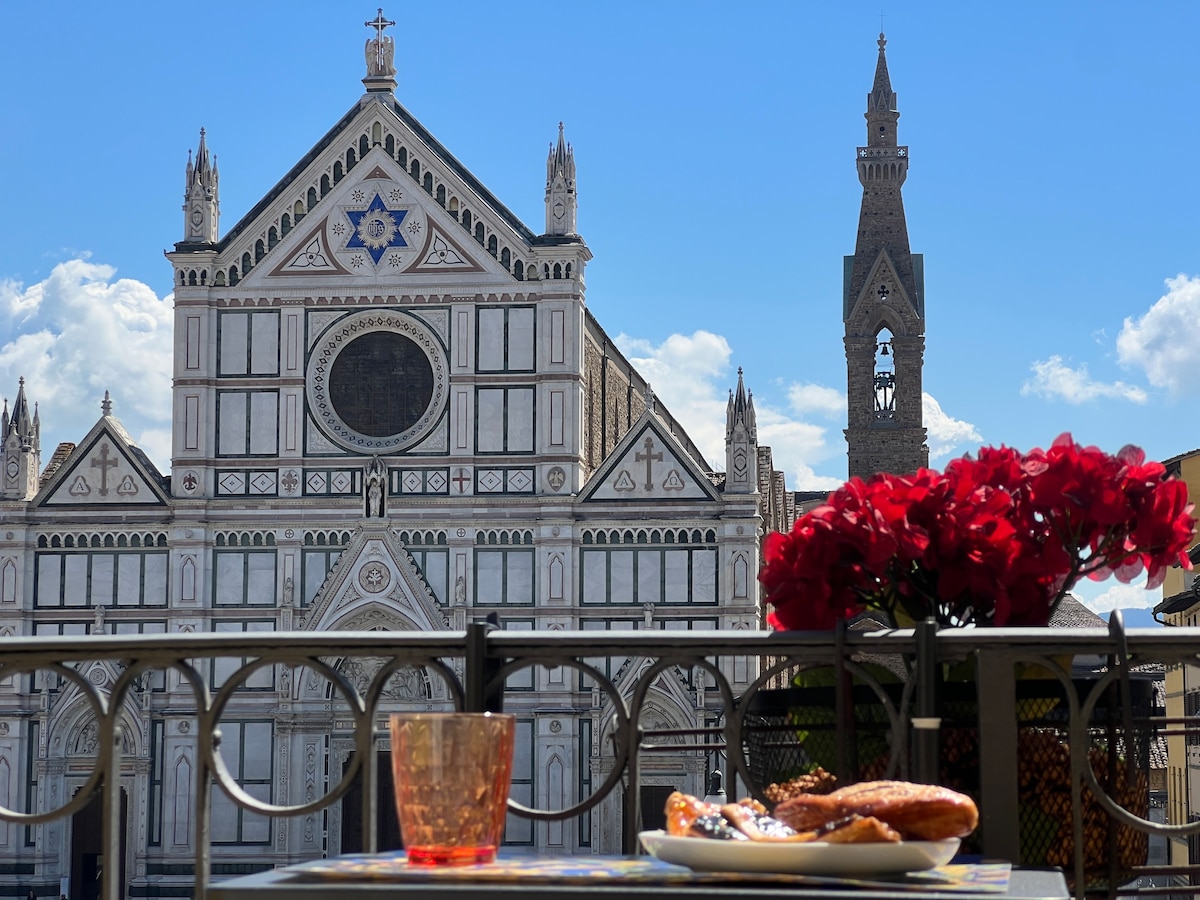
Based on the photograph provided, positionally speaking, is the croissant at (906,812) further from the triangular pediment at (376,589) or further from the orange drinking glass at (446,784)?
the triangular pediment at (376,589)

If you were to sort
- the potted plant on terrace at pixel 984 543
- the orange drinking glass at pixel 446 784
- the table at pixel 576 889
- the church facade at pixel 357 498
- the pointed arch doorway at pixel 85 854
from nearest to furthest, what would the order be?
the table at pixel 576 889 → the orange drinking glass at pixel 446 784 → the potted plant on terrace at pixel 984 543 → the pointed arch doorway at pixel 85 854 → the church facade at pixel 357 498

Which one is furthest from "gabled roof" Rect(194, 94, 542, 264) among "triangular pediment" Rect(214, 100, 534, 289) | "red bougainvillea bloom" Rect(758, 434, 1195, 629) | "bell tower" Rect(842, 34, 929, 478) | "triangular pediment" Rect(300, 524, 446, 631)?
"red bougainvillea bloom" Rect(758, 434, 1195, 629)

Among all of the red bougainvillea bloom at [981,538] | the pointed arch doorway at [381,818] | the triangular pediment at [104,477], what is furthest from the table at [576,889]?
the triangular pediment at [104,477]

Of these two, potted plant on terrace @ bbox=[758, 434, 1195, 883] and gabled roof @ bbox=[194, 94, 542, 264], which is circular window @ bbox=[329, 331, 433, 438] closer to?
gabled roof @ bbox=[194, 94, 542, 264]

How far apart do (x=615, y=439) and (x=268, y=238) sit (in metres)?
9.00

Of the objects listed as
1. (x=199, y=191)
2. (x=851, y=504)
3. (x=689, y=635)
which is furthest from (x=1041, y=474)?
(x=199, y=191)

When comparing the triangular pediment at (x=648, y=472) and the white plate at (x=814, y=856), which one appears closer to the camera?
the white plate at (x=814, y=856)

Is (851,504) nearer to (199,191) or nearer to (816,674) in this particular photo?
(816,674)

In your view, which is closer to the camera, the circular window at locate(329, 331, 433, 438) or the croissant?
the croissant

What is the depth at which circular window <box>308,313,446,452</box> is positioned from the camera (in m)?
33.8

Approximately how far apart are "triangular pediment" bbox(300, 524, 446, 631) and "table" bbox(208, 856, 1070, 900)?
30.9m

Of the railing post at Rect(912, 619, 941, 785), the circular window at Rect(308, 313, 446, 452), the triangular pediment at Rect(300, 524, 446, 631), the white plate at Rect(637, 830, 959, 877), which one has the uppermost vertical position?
the circular window at Rect(308, 313, 446, 452)

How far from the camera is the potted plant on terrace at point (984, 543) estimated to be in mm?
3732

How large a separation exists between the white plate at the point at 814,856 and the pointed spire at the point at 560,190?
31.9 metres
